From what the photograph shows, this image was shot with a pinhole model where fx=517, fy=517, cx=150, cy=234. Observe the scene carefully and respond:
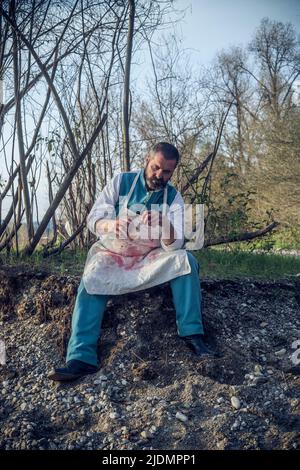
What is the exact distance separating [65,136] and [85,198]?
0.76 m

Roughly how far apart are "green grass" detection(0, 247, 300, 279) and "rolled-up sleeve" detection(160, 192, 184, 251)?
32.9 inches

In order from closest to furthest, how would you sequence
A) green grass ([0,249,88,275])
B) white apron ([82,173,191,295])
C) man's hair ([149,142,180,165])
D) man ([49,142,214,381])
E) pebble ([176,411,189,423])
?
1. pebble ([176,411,189,423])
2. man ([49,142,214,381])
3. white apron ([82,173,191,295])
4. man's hair ([149,142,180,165])
5. green grass ([0,249,88,275])

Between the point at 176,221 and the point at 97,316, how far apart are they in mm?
934

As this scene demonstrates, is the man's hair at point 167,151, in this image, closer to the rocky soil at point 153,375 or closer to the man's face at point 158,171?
the man's face at point 158,171

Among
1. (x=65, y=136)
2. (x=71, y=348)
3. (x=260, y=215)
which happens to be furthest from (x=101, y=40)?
(x=260, y=215)

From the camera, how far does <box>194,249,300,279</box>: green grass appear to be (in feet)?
16.0

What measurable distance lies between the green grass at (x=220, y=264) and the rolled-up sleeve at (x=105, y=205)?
0.78m

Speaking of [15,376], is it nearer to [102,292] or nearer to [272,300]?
[102,292]

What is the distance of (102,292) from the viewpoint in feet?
12.2

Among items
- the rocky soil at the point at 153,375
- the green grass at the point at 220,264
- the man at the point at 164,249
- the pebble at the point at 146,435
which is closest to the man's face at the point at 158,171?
the man at the point at 164,249

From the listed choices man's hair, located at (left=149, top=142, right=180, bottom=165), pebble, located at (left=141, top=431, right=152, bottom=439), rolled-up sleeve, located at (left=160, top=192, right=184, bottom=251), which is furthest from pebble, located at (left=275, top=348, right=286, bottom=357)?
man's hair, located at (left=149, top=142, right=180, bottom=165)

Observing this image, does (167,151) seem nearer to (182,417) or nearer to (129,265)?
(129,265)

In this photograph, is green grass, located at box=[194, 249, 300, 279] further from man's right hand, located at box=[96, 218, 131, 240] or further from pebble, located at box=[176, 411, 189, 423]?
pebble, located at box=[176, 411, 189, 423]

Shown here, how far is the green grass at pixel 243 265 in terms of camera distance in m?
4.89
